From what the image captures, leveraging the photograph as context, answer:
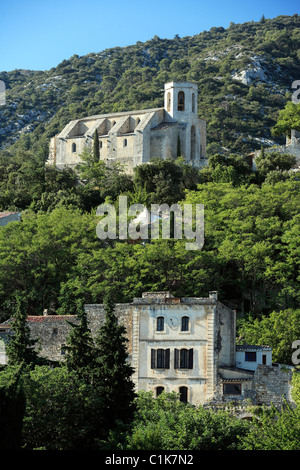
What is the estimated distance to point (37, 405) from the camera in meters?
35.5

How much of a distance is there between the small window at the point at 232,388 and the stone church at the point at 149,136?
3662cm

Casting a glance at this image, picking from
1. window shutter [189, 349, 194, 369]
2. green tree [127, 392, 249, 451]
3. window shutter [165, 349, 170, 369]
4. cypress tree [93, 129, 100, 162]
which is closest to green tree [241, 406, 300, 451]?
green tree [127, 392, 249, 451]

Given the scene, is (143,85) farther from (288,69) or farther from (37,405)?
(37,405)

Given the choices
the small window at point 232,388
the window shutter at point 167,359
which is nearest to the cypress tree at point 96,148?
the window shutter at point 167,359

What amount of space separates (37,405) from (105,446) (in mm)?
3503

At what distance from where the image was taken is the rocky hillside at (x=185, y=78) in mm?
124688

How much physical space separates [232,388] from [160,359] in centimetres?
418

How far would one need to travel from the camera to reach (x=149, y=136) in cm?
8200

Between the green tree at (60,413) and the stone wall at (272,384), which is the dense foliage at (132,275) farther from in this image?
the stone wall at (272,384)

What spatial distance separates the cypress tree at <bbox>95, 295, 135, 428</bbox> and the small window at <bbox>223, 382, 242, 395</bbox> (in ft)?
19.6

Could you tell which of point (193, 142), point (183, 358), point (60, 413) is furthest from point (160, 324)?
point (193, 142)

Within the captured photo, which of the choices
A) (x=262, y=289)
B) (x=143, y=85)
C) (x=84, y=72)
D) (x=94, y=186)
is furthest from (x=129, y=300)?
(x=84, y=72)

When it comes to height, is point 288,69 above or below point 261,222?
above

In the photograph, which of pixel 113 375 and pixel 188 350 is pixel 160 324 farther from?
pixel 113 375
